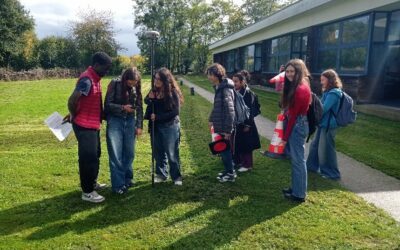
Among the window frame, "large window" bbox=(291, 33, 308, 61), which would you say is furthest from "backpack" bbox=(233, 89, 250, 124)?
"large window" bbox=(291, 33, 308, 61)

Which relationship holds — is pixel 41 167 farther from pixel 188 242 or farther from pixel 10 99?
pixel 10 99

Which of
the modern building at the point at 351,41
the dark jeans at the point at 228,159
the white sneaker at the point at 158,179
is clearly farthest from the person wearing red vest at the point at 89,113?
the modern building at the point at 351,41

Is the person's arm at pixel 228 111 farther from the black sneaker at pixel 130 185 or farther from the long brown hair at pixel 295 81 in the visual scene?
the black sneaker at pixel 130 185

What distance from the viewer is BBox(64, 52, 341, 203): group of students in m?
4.68

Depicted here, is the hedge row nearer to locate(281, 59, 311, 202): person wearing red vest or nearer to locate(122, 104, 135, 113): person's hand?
locate(122, 104, 135, 113): person's hand

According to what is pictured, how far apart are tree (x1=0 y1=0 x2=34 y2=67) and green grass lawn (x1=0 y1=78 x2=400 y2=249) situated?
40.2m

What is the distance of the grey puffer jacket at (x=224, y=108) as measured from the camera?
520 cm

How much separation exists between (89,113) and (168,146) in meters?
1.29

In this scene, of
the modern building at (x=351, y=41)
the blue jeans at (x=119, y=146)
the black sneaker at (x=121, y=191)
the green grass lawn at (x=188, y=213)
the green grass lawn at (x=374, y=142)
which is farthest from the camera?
the modern building at (x=351, y=41)

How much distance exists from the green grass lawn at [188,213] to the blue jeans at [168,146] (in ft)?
0.90

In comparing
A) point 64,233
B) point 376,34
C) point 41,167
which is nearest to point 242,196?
point 64,233

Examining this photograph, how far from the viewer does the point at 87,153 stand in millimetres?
4766

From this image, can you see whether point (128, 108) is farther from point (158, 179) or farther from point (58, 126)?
point (158, 179)

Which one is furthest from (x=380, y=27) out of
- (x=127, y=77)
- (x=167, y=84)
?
(x=127, y=77)
